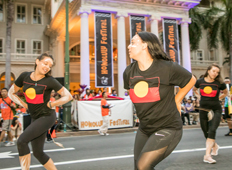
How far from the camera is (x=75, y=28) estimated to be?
27.3 meters

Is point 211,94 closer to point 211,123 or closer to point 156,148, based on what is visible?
point 211,123

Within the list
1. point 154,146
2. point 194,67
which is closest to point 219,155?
point 154,146

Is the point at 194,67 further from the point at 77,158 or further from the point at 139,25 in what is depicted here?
the point at 77,158

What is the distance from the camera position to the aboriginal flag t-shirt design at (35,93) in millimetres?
3656

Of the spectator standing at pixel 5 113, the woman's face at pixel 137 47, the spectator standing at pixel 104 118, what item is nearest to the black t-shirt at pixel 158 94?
the woman's face at pixel 137 47

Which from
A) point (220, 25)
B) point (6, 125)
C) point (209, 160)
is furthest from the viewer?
point (220, 25)

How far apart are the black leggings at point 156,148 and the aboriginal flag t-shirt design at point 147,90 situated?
359 mm

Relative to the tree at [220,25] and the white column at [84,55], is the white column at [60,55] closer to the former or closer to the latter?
the white column at [84,55]

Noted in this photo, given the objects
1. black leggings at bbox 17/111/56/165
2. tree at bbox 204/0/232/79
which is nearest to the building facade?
tree at bbox 204/0/232/79

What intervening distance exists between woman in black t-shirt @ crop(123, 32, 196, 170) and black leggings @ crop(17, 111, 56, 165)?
159 cm

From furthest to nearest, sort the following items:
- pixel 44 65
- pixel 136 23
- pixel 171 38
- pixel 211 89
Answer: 1. pixel 171 38
2. pixel 136 23
3. pixel 211 89
4. pixel 44 65

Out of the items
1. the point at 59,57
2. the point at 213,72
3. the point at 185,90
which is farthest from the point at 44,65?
the point at 59,57

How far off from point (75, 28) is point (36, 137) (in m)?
25.2

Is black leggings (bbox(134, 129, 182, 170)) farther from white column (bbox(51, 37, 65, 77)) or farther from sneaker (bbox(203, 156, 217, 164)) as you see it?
white column (bbox(51, 37, 65, 77))
